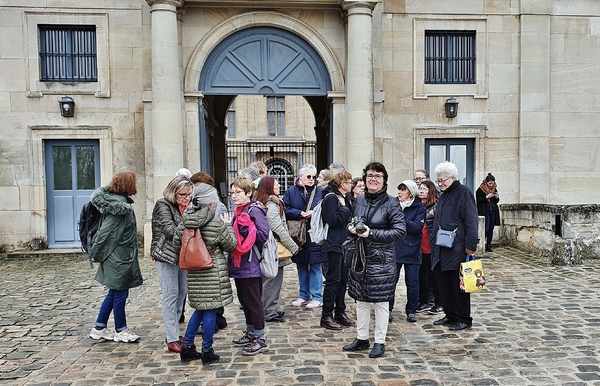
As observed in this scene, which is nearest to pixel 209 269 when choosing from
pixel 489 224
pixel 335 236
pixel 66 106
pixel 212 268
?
pixel 212 268

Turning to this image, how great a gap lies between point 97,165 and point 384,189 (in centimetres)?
867

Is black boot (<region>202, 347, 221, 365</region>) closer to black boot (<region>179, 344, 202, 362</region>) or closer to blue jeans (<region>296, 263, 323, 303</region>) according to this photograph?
black boot (<region>179, 344, 202, 362</region>)

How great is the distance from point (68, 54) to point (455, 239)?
32.4 ft

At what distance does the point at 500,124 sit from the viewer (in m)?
11.9

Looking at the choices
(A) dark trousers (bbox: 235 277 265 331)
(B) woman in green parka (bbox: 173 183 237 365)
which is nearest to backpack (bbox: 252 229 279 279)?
(A) dark trousers (bbox: 235 277 265 331)

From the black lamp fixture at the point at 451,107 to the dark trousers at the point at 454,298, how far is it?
675 cm

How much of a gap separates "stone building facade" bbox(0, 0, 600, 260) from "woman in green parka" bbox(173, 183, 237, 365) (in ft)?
19.9

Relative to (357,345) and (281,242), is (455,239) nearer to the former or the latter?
(357,345)

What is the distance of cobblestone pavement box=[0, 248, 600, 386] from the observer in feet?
13.8

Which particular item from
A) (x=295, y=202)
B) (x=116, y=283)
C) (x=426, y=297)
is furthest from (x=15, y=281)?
(x=426, y=297)

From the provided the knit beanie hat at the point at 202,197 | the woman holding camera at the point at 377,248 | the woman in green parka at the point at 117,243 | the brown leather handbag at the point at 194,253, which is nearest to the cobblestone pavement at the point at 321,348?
the woman holding camera at the point at 377,248

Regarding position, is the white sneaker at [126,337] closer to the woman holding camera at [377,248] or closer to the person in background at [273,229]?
the person in background at [273,229]

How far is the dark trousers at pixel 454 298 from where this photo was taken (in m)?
5.51

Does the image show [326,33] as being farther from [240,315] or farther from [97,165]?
[240,315]
